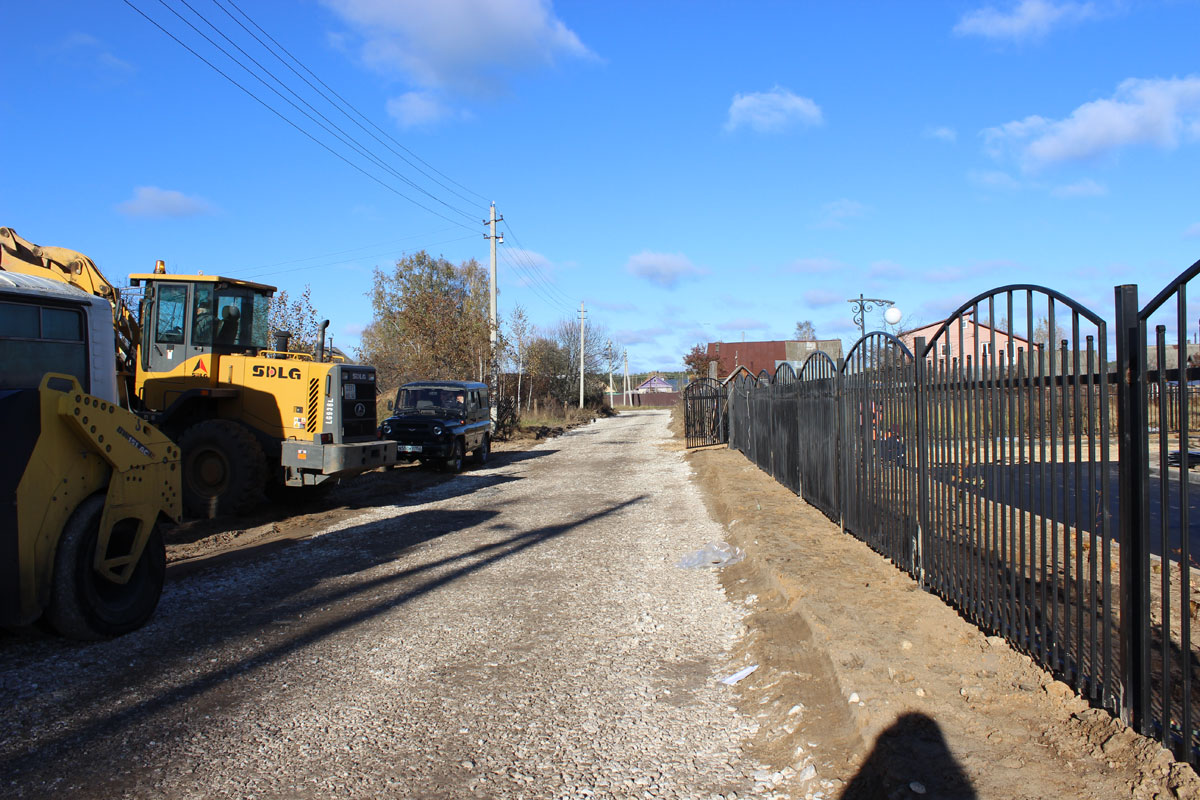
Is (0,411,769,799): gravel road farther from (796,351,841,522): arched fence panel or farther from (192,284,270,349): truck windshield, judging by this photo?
(192,284,270,349): truck windshield

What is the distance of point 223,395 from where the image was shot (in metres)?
11.5

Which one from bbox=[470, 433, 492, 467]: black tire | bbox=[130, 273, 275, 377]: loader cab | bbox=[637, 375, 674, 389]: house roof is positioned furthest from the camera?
bbox=[637, 375, 674, 389]: house roof

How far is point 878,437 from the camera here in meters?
7.43

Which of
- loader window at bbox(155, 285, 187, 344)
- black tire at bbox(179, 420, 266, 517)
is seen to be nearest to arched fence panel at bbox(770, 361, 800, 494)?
black tire at bbox(179, 420, 266, 517)

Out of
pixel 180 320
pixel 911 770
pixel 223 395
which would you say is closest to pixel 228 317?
pixel 180 320

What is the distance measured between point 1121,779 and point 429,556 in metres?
6.77

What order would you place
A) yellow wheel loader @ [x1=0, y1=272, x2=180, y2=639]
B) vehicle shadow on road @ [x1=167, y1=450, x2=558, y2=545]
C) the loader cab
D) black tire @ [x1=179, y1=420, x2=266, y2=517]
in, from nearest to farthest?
1. yellow wheel loader @ [x1=0, y1=272, x2=180, y2=639]
2. vehicle shadow on road @ [x1=167, y1=450, x2=558, y2=545]
3. black tire @ [x1=179, y1=420, x2=266, y2=517]
4. the loader cab

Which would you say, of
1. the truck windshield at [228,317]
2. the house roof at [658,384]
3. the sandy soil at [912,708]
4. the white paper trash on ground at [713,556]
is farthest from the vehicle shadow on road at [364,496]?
the house roof at [658,384]

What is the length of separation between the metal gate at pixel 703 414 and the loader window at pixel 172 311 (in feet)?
54.7

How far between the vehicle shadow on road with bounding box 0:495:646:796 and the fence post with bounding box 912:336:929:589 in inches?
163

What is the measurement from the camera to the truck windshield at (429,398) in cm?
1892

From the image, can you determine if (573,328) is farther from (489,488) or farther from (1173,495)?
(1173,495)

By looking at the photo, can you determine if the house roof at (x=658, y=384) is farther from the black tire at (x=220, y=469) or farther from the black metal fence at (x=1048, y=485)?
the black metal fence at (x=1048, y=485)

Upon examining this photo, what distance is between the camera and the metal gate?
84.1 ft
